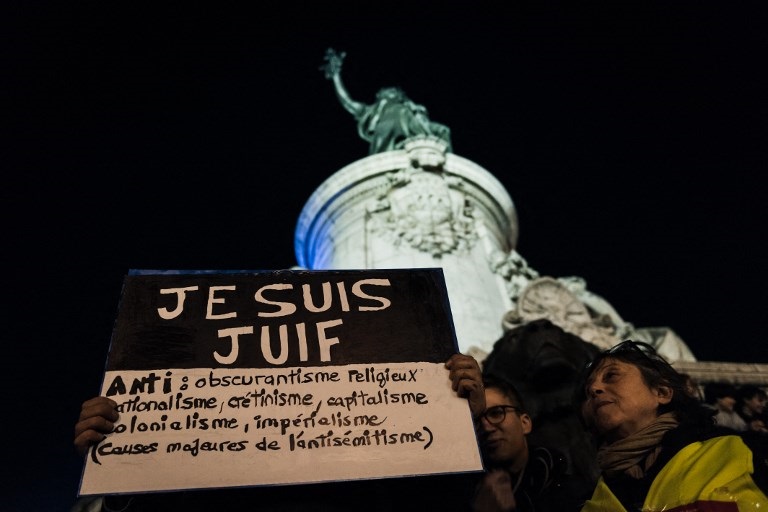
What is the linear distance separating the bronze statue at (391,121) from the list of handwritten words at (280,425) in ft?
31.3

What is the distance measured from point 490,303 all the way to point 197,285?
625 cm

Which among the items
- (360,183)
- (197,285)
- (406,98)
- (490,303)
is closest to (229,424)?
(197,285)

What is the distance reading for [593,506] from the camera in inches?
116

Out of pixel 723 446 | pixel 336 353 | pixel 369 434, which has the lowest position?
pixel 723 446

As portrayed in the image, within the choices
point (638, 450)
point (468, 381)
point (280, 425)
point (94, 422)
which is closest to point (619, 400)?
point (638, 450)

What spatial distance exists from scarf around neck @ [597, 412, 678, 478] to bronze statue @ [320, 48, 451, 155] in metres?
9.70

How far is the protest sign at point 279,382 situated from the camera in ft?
9.08

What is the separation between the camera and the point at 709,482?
2395mm

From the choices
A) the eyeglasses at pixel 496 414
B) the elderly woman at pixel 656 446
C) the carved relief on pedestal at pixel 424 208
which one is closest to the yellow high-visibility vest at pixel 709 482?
the elderly woman at pixel 656 446

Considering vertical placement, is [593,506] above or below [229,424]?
below

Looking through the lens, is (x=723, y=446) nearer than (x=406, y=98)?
Yes

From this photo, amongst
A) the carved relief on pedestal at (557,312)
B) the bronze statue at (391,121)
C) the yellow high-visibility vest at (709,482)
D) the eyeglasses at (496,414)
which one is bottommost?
the yellow high-visibility vest at (709,482)

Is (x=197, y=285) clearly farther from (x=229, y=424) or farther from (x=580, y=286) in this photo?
(x=580, y=286)

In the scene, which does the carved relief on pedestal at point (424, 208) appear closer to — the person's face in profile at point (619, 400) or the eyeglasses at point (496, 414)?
the eyeglasses at point (496, 414)
